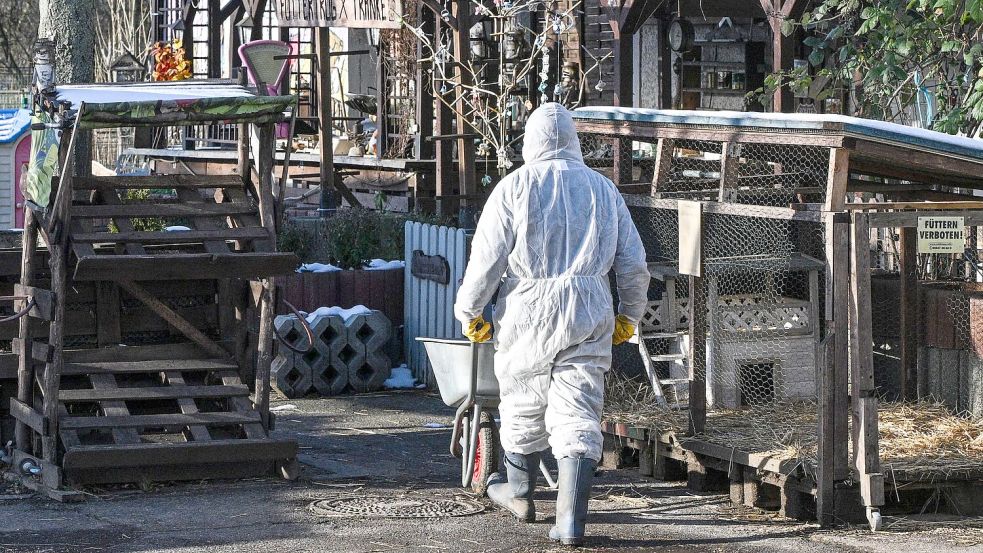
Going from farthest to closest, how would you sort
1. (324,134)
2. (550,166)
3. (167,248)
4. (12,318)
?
(324,134)
(167,248)
(12,318)
(550,166)

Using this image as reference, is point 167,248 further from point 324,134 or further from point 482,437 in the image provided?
point 324,134

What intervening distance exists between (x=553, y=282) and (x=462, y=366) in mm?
960

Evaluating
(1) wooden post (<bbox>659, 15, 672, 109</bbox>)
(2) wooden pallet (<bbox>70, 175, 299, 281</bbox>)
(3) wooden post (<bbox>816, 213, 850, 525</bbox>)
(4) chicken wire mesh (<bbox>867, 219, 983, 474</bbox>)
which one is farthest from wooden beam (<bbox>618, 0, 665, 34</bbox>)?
(3) wooden post (<bbox>816, 213, 850, 525</bbox>)

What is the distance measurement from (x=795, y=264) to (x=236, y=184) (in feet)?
11.4

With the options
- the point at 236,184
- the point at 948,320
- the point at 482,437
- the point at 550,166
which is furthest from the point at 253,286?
the point at 948,320

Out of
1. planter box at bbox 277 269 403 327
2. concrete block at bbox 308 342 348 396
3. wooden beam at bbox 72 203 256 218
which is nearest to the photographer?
wooden beam at bbox 72 203 256 218

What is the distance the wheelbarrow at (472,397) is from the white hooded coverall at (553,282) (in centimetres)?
51

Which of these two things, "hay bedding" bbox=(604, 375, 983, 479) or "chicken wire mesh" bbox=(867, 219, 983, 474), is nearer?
"hay bedding" bbox=(604, 375, 983, 479)

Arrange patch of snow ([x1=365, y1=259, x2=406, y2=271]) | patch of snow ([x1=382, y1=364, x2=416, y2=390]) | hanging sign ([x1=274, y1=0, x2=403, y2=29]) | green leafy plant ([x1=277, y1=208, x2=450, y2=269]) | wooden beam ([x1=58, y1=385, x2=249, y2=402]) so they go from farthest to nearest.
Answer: hanging sign ([x1=274, y1=0, x2=403, y2=29]), green leafy plant ([x1=277, y1=208, x2=450, y2=269]), patch of snow ([x1=365, y1=259, x2=406, y2=271]), patch of snow ([x1=382, y1=364, x2=416, y2=390]), wooden beam ([x1=58, y1=385, x2=249, y2=402])

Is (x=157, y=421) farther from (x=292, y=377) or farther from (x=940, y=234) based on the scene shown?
(x=940, y=234)

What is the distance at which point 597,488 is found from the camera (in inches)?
318

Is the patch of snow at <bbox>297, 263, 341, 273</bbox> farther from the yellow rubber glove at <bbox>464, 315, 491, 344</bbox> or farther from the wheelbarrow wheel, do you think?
the yellow rubber glove at <bbox>464, 315, 491, 344</bbox>

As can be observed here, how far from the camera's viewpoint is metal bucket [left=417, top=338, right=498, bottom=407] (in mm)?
7383

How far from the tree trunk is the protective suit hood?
20.1 feet
